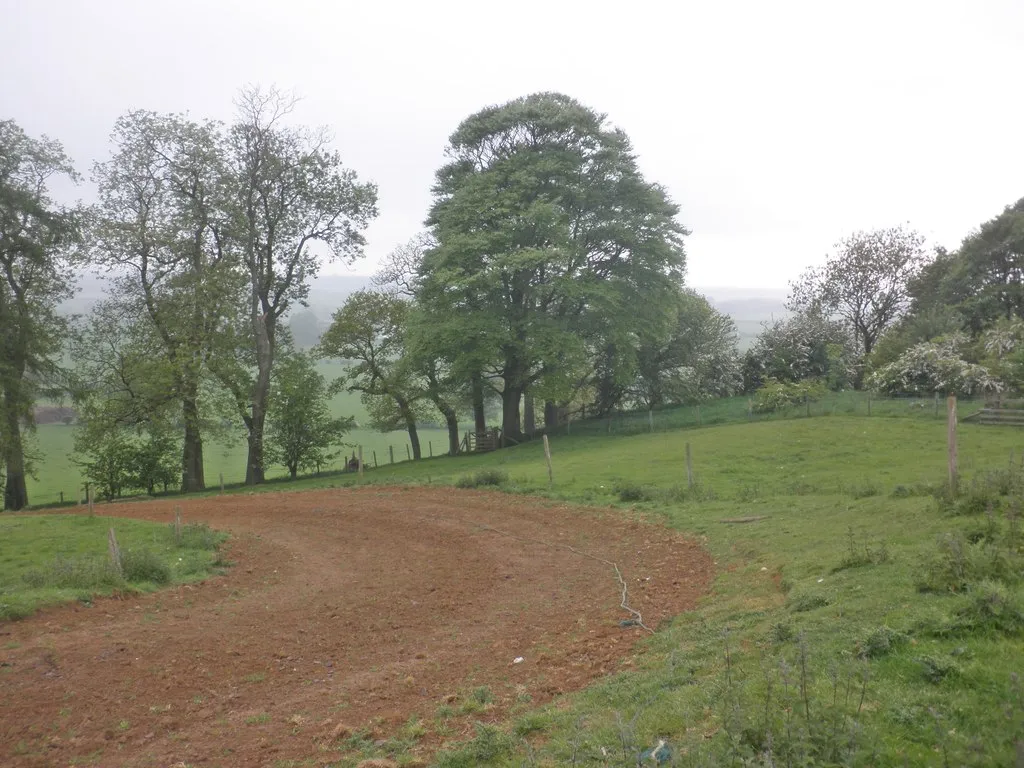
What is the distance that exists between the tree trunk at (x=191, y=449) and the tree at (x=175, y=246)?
0.07 m

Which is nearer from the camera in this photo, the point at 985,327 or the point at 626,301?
the point at 626,301

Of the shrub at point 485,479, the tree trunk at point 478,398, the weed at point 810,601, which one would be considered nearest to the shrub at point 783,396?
the tree trunk at point 478,398

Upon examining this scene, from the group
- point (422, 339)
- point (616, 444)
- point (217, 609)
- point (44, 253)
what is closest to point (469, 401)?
point (422, 339)

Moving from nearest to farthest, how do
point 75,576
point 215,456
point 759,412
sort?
point 75,576
point 759,412
point 215,456

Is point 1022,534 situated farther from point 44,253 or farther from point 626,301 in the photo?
point 44,253

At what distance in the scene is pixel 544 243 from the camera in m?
36.8

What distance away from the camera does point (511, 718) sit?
7.02 meters

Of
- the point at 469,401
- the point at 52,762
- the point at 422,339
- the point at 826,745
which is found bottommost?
the point at 52,762

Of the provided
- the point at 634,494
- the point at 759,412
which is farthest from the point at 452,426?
the point at 634,494

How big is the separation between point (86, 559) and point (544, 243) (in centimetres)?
2624

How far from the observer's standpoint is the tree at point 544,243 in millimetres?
35156

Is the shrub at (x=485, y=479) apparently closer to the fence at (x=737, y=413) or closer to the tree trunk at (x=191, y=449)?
the fence at (x=737, y=413)

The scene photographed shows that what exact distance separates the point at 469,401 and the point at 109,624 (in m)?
31.7

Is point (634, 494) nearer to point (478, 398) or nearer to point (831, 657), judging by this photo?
point (831, 657)
